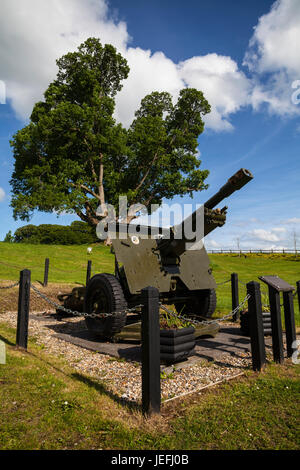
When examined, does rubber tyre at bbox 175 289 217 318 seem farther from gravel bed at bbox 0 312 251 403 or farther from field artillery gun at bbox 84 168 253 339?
gravel bed at bbox 0 312 251 403

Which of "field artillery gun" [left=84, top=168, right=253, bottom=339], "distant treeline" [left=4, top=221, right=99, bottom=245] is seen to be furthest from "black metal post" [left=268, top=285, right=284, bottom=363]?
"distant treeline" [left=4, top=221, right=99, bottom=245]

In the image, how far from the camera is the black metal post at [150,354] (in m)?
2.73

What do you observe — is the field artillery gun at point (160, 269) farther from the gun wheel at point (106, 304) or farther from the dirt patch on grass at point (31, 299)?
the dirt patch on grass at point (31, 299)

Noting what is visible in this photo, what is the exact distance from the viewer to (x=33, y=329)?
Answer: 22.5 feet

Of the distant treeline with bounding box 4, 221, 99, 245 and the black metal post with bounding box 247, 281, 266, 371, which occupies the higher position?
the distant treeline with bounding box 4, 221, 99, 245

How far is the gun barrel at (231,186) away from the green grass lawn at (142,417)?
2772 mm

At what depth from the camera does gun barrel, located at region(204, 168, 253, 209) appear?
4520 mm

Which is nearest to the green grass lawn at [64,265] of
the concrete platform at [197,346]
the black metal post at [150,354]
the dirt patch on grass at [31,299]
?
the dirt patch on grass at [31,299]

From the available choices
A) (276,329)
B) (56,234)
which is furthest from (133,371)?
(56,234)

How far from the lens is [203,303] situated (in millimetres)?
6809

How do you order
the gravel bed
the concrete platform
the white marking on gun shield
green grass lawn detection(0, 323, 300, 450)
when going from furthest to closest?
the white marking on gun shield
the concrete platform
the gravel bed
green grass lawn detection(0, 323, 300, 450)

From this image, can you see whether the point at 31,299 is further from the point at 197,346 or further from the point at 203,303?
the point at 197,346

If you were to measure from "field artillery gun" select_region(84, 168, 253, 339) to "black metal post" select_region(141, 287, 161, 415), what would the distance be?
2157 millimetres
